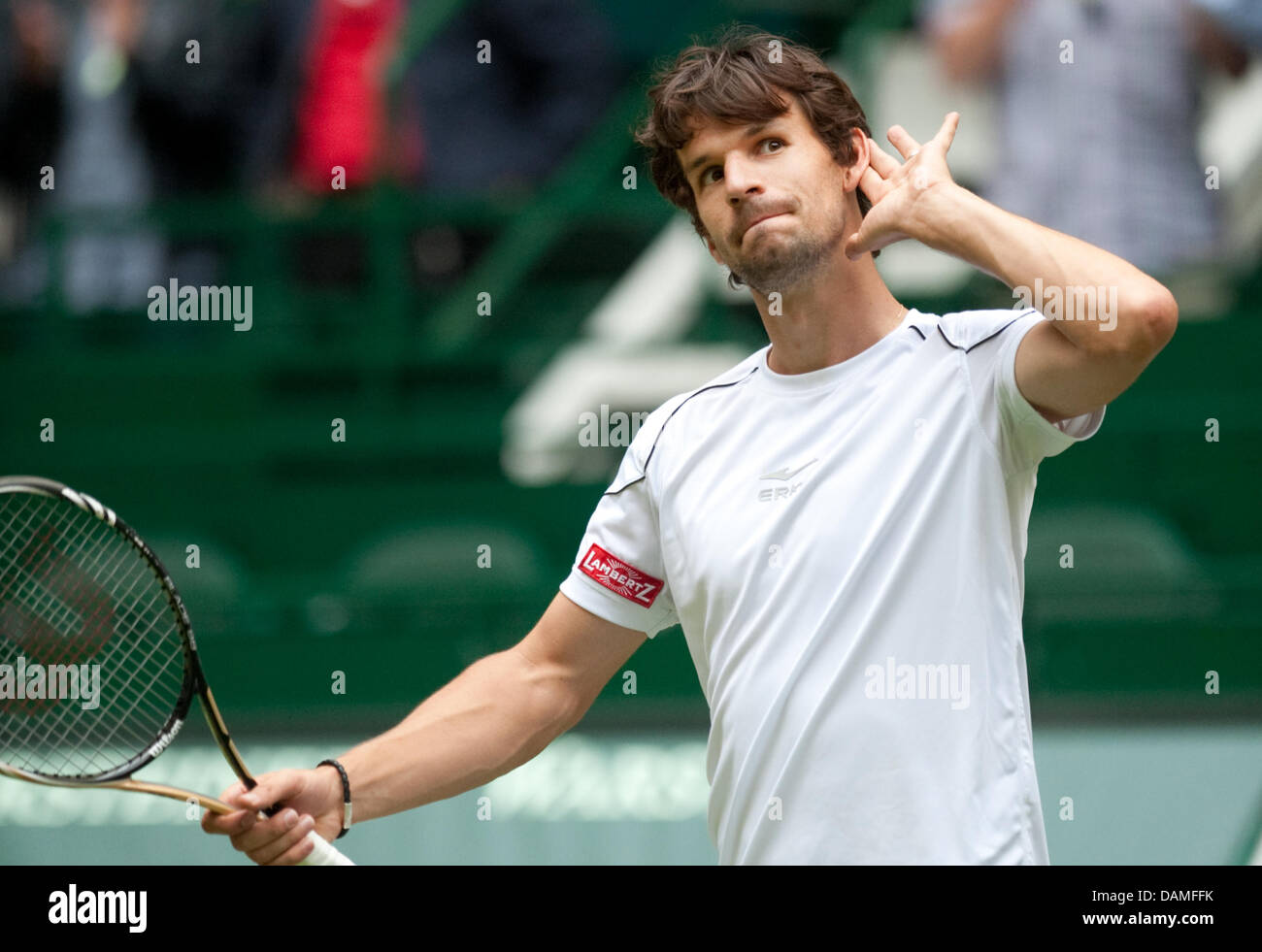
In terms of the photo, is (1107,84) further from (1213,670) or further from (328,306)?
(328,306)

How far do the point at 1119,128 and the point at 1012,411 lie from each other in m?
3.06

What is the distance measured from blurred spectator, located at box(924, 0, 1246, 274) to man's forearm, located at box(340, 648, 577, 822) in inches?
117

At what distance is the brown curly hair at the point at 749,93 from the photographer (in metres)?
2.70

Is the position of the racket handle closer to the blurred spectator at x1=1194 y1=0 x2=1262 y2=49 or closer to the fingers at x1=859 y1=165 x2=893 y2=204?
the fingers at x1=859 y1=165 x2=893 y2=204

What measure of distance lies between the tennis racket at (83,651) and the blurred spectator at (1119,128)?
9.57ft

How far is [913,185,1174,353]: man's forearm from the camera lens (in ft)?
7.44

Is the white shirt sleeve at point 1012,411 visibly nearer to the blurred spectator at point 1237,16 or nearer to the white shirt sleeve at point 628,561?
the white shirt sleeve at point 628,561

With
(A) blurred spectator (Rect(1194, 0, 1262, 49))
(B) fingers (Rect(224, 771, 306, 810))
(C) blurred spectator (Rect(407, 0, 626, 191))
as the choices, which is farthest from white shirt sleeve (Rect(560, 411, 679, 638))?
(C) blurred spectator (Rect(407, 0, 626, 191))

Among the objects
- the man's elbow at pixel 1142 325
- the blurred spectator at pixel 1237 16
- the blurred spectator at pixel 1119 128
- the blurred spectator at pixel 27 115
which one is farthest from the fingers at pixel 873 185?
the blurred spectator at pixel 27 115

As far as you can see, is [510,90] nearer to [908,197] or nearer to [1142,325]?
[908,197]

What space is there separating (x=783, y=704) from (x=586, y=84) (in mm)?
4169

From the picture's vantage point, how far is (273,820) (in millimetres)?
2520

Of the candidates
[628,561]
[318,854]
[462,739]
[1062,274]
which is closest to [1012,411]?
[1062,274]

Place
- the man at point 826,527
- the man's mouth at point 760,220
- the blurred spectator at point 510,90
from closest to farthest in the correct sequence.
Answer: the man at point 826,527
the man's mouth at point 760,220
the blurred spectator at point 510,90
